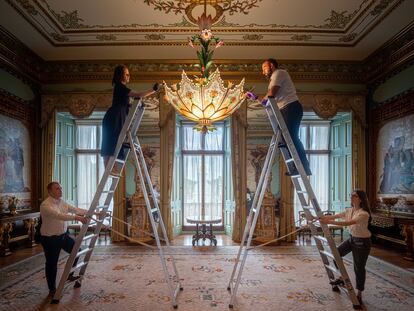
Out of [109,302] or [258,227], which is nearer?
[109,302]

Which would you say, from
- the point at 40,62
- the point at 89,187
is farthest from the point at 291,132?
the point at 89,187

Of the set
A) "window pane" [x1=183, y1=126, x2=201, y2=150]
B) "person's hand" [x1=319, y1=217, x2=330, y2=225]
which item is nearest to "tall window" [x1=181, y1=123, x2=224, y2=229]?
"window pane" [x1=183, y1=126, x2=201, y2=150]

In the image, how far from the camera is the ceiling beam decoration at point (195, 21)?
16.5ft

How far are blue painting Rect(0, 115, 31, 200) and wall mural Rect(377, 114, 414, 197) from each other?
722cm

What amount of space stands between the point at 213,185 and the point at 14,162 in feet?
16.9

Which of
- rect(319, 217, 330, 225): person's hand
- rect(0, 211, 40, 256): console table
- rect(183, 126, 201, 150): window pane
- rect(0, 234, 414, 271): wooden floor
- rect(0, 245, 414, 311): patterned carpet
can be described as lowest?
rect(0, 234, 414, 271): wooden floor

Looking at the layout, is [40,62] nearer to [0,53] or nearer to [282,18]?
[0,53]

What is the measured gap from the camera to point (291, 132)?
3137 millimetres

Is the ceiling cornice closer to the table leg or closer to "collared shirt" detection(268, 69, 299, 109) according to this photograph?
the table leg

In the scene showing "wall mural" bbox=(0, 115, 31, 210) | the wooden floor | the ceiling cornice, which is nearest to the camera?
the wooden floor

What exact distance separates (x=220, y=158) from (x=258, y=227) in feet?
9.16

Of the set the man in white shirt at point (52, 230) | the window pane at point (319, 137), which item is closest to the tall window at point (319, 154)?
the window pane at point (319, 137)

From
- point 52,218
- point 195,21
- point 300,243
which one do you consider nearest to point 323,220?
point 52,218

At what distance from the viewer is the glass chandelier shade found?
4207 mm
